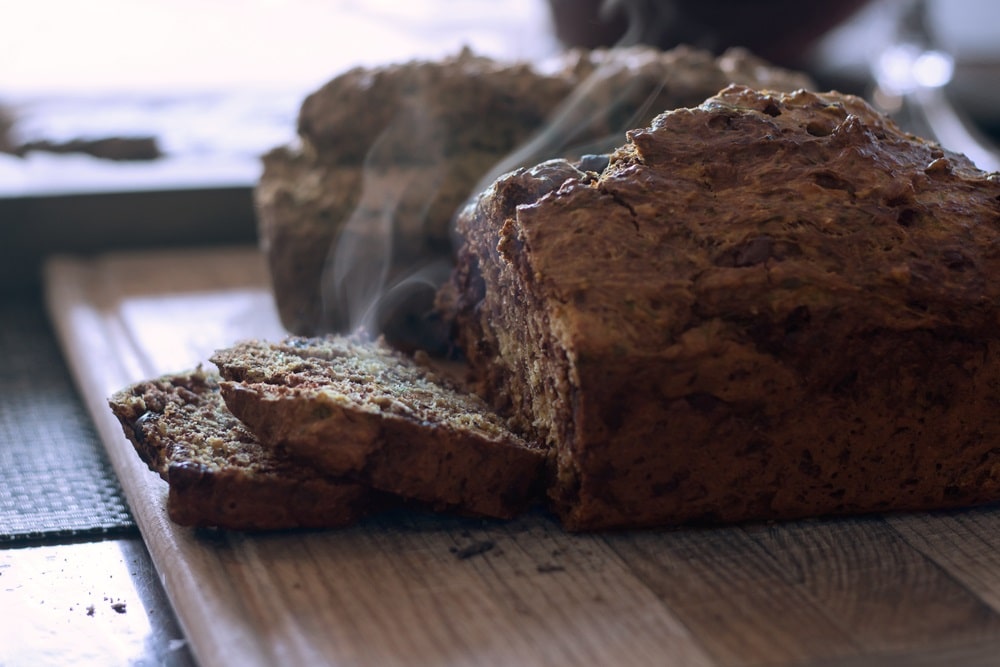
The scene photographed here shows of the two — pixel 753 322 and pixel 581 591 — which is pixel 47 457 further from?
pixel 753 322

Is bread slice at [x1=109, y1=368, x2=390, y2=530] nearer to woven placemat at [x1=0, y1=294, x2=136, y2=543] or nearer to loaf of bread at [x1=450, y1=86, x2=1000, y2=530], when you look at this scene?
woven placemat at [x1=0, y1=294, x2=136, y2=543]

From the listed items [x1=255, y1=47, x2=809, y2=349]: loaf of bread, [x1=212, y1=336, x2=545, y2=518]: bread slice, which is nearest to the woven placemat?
[x1=212, y1=336, x2=545, y2=518]: bread slice

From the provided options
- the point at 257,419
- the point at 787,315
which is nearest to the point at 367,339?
the point at 257,419

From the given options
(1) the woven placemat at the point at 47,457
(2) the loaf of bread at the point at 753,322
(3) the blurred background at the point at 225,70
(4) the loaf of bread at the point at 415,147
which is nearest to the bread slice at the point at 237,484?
(1) the woven placemat at the point at 47,457

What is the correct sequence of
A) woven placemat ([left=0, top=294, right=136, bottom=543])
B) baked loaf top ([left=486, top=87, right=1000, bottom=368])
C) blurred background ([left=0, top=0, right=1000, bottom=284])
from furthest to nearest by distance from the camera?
blurred background ([left=0, top=0, right=1000, bottom=284]), woven placemat ([left=0, top=294, right=136, bottom=543]), baked loaf top ([left=486, top=87, right=1000, bottom=368])

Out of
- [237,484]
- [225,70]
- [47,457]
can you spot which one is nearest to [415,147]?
[47,457]

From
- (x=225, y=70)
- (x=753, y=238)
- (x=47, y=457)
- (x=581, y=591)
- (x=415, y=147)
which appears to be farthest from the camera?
(x=225, y=70)

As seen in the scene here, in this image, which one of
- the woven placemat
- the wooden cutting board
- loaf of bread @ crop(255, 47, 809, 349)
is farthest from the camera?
loaf of bread @ crop(255, 47, 809, 349)
